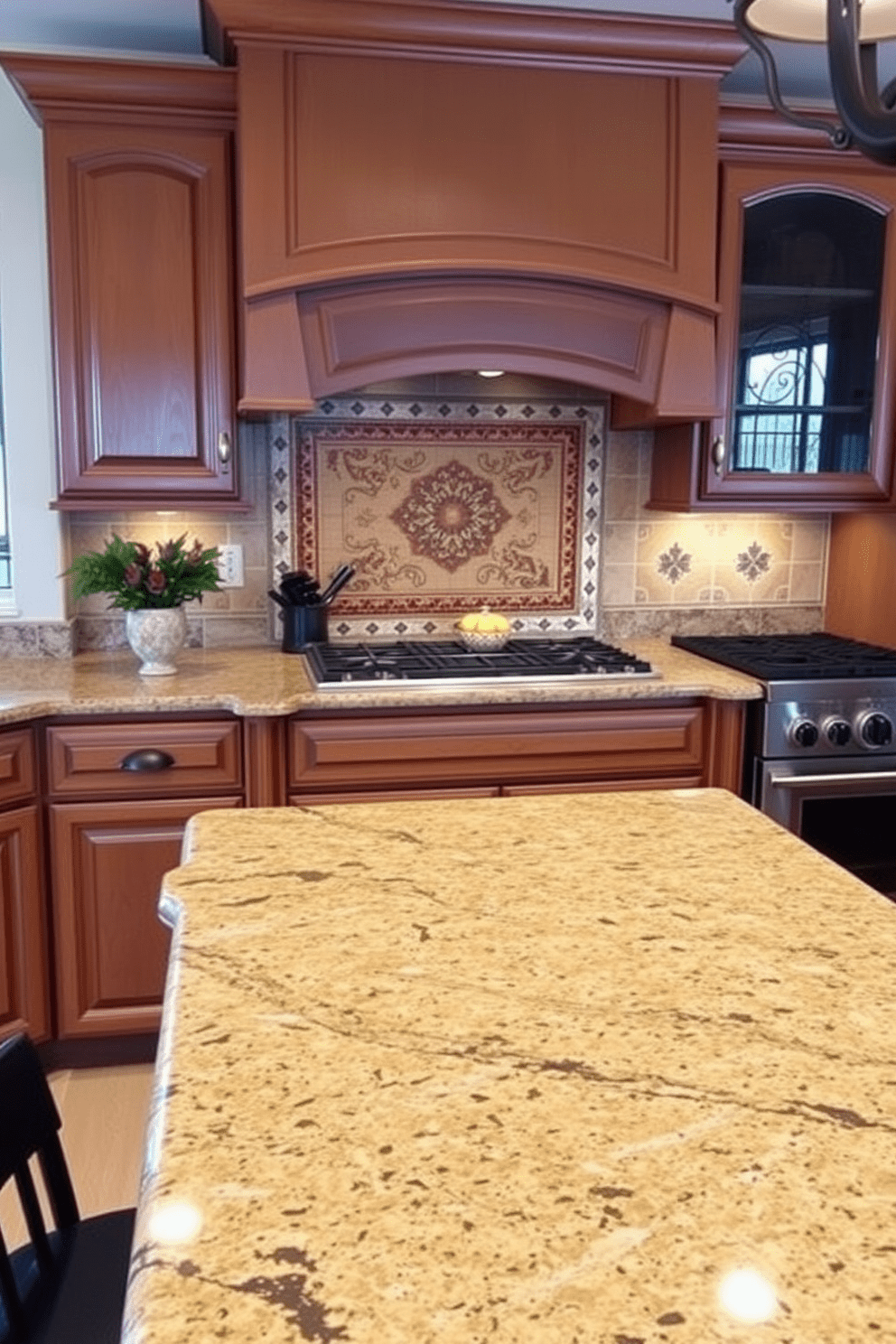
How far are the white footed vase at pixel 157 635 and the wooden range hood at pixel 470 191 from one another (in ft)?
1.76

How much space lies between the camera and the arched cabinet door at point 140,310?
2.59 metres

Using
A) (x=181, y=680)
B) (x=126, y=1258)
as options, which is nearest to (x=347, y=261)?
(x=181, y=680)

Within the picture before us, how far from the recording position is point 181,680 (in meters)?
2.66

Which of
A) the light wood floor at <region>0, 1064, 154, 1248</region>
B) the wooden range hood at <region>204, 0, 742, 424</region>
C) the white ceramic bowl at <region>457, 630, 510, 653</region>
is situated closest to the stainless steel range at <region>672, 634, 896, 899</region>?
the white ceramic bowl at <region>457, 630, 510, 653</region>

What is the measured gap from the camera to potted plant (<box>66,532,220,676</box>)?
103 inches

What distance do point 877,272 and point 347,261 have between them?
56.9 inches

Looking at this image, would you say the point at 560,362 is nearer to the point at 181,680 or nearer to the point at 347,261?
the point at 347,261

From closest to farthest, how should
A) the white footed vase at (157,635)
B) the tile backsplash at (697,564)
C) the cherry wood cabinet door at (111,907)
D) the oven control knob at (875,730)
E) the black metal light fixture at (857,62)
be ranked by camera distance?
the black metal light fixture at (857,62), the cherry wood cabinet door at (111,907), the white footed vase at (157,635), the oven control knob at (875,730), the tile backsplash at (697,564)

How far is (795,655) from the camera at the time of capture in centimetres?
302

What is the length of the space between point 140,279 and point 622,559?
1.56 m

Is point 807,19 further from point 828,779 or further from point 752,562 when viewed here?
point 752,562

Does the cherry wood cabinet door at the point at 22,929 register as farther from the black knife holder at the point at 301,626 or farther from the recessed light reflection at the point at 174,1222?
the recessed light reflection at the point at 174,1222

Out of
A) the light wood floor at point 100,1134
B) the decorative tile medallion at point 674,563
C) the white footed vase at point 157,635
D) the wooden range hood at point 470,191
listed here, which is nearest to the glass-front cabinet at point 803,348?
the wooden range hood at point 470,191

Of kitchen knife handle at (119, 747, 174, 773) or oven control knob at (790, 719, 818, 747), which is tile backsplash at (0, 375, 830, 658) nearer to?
kitchen knife handle at (119, 747, 174, 773)
